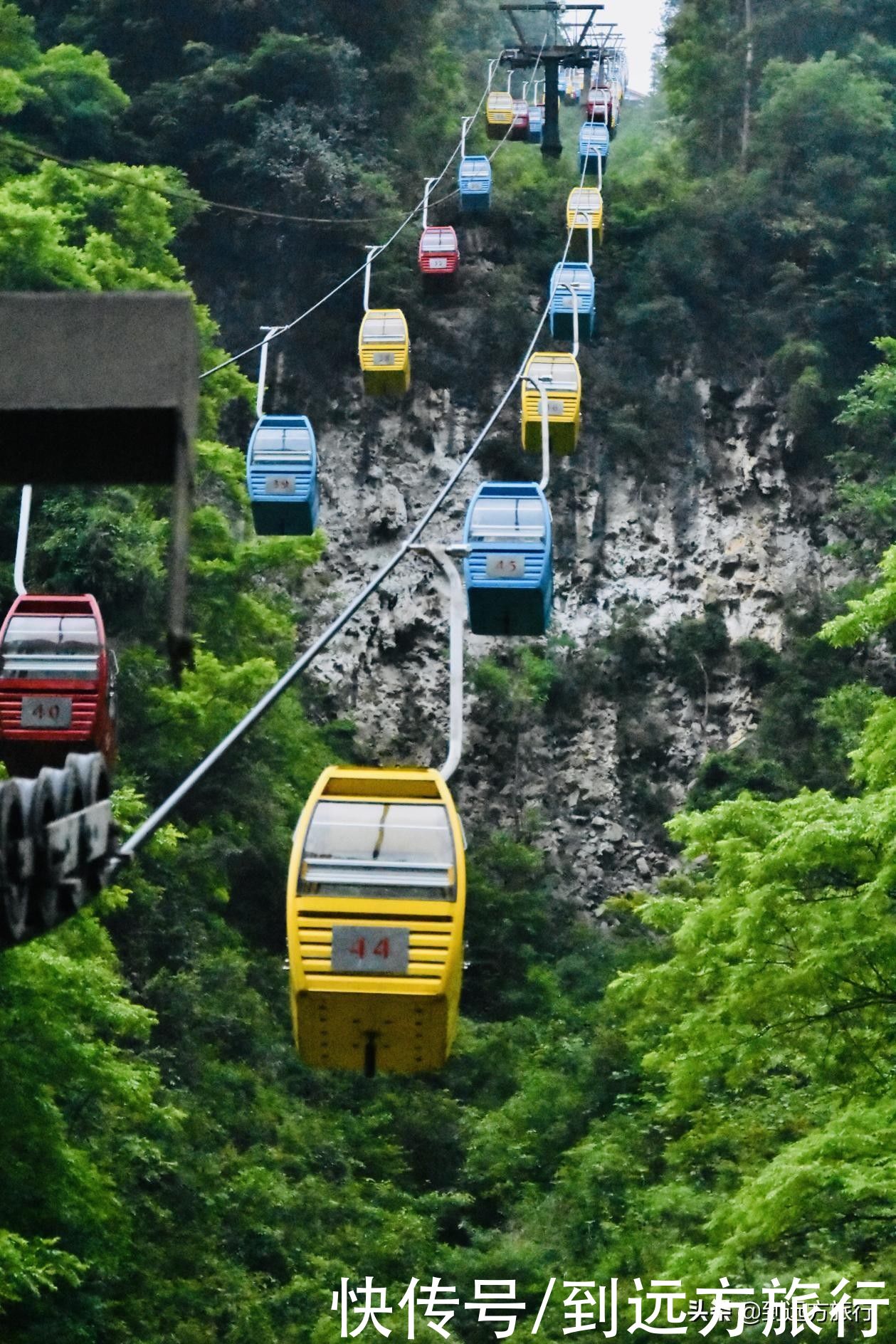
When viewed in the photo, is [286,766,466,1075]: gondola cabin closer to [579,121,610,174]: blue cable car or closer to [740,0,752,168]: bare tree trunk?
[579,121,610,174]: blue cable car

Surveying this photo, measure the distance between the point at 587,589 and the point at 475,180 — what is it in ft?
22.5

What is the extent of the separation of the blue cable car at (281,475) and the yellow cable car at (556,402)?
2.73 metres

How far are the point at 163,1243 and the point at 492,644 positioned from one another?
13338 mm

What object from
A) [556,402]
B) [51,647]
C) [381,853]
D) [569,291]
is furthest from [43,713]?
[569,291]

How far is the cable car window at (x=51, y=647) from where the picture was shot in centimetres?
1582

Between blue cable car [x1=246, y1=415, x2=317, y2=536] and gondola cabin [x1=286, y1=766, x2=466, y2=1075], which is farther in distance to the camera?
blue cable car [x1=246, y1=415, x2=317, y2=536]

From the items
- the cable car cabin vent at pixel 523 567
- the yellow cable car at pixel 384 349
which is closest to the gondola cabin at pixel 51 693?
the cable car cabin vent at pixel 523 567

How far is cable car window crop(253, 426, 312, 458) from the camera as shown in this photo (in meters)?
20.8

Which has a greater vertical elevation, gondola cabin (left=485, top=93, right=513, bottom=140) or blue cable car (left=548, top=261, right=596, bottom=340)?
gondola cabin (left=485, top=93, right=513, bottom=140)

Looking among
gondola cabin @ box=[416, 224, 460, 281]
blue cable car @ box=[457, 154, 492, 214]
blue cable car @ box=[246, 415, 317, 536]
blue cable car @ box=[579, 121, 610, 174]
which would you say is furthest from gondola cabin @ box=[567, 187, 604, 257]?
blue cable car @ box=[246, 415, 317, 536]

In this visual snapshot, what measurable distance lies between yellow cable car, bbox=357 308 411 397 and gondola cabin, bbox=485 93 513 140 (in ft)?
30.7

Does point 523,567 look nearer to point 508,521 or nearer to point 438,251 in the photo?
point 508,521

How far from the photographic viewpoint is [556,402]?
22906 mm

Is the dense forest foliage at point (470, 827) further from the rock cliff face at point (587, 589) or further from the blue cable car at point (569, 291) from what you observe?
the blue cable car at point (569, 291)
